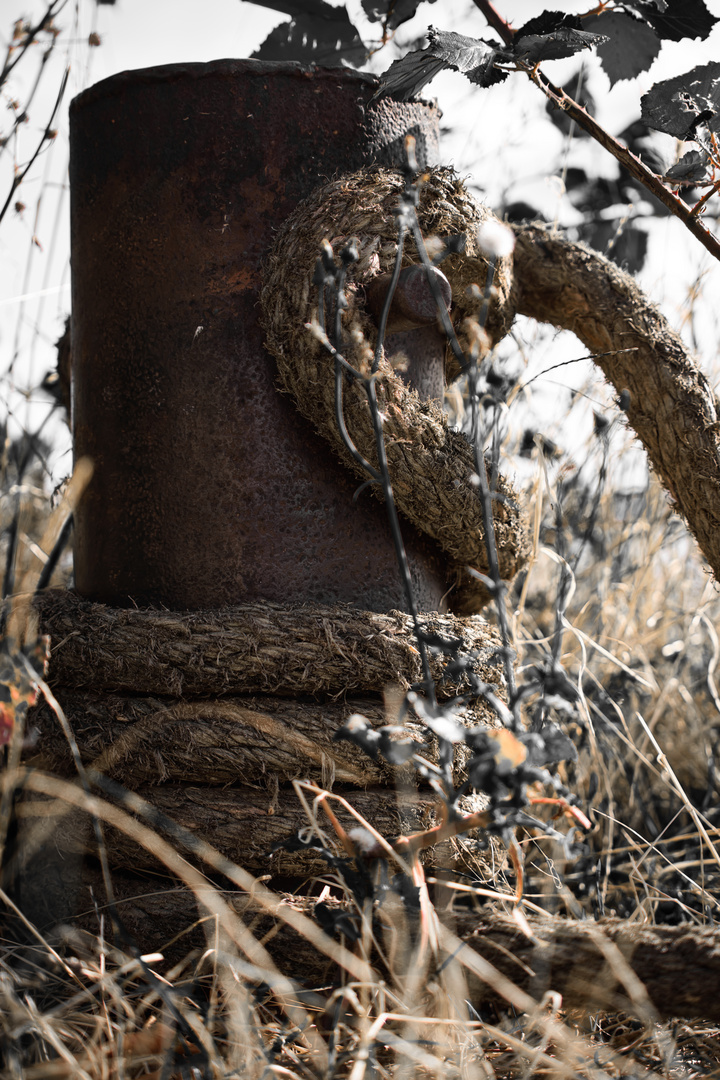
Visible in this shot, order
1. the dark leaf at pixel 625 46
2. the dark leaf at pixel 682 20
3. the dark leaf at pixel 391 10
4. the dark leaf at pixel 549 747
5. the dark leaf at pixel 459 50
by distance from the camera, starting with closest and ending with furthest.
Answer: the dark leaf at pixel 549 747 → the dark leaf at pixel 459 50 → the dark leaf at pixel 682 20 → the dark leaf at pixel 625 46 → the dark leaf at pixel 391 10

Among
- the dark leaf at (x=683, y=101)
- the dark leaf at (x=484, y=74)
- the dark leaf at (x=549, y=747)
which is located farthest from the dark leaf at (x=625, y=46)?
the dark leaf at (x=549, y=747)

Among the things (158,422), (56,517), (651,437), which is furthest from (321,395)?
(651,437)

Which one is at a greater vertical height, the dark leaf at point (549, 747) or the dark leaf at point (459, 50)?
the dark leaf at point (459, 50)

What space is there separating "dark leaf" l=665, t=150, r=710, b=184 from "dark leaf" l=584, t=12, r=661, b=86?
0.22 m

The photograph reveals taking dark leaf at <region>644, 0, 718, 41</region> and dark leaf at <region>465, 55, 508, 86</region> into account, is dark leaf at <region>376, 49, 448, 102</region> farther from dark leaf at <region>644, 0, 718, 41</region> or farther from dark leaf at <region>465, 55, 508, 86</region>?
dark leaf at <region>644, 0, 718, 41</region>

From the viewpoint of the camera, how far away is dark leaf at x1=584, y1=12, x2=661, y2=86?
1.18m

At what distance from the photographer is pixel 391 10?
1.38 meters

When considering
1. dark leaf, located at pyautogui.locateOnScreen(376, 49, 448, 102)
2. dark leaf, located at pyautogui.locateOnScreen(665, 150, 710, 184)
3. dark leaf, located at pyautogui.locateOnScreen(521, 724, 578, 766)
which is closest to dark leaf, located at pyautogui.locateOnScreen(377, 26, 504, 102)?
dark leaf, located at pyautogui.locateOnScreen(376, 49, 448, 102)

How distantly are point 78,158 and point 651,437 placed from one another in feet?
2.88

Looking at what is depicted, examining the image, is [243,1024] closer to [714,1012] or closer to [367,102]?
[714,1012]

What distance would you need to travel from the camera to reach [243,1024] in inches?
25.9

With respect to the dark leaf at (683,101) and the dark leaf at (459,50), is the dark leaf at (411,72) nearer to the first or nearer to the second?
the dark leaf at (459,50)

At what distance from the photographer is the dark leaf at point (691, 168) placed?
1.06m

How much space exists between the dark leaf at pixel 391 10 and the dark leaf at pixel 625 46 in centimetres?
32
